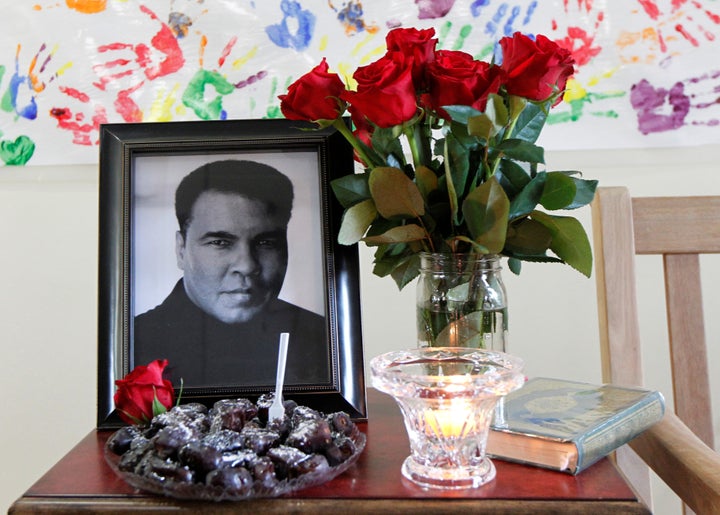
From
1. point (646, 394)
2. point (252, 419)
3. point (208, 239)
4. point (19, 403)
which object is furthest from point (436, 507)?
point (19, 403)

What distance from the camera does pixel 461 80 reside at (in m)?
0.62

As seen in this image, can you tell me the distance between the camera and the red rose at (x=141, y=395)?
2.14 feet

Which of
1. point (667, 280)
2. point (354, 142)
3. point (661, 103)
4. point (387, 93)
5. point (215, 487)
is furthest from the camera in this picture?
point (661, 103)

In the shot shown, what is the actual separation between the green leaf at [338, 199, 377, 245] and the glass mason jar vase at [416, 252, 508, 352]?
0.23ft

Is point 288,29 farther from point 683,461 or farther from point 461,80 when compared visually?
point 683,461

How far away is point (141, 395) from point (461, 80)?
0.41 meters

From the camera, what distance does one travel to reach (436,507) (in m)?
0.52

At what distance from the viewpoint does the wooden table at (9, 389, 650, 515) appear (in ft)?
1.71

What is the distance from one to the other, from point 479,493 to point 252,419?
208 millimetres

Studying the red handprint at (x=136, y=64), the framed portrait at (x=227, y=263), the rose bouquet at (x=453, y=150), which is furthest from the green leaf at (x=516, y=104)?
the red handprint at (x=136, y=64)

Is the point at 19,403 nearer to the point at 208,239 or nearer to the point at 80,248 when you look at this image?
the point at 80,248

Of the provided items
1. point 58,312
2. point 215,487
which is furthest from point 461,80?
point 58,312

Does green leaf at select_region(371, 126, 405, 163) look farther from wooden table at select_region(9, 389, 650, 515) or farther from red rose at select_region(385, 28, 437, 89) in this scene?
wooden table at select_region(9, 389, 650, 515)

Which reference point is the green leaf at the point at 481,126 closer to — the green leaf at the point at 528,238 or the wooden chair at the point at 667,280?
the green leaf at the point at 528,238
